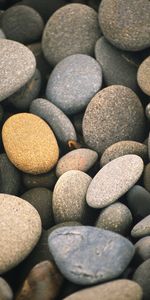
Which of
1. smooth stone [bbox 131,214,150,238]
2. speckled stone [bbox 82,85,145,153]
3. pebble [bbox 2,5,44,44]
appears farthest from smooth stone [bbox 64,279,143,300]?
pebble [bbox 2,5,44,44]

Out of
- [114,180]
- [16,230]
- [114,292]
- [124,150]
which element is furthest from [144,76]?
[114,292]

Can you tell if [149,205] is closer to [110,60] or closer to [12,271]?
[12,271]

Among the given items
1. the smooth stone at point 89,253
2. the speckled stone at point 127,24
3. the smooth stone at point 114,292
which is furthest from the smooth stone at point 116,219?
the speckled stone at point 127,24

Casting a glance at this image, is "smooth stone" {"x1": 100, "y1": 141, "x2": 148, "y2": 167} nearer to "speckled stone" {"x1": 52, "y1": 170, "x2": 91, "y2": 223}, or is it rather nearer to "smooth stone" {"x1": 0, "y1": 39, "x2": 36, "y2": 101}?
"speckled stone" {"x1": 52, "y1": 170, "x2": 91, "y2": 223}

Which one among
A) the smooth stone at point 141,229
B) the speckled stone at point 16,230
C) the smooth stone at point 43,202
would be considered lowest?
the smooth stone at point 43,202

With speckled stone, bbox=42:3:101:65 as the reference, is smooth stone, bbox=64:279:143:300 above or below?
below

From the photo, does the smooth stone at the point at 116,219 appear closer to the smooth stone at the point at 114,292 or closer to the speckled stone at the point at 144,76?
the smooth stone at the point at 114,292

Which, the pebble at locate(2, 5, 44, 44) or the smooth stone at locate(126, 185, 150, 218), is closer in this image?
the smooth stone at locate(126, 185, 150, 218)
